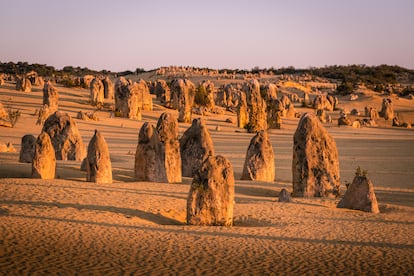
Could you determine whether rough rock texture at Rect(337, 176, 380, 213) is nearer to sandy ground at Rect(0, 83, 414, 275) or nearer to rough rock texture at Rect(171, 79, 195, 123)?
sandy ground at Rect(0, 83, 414, 275)

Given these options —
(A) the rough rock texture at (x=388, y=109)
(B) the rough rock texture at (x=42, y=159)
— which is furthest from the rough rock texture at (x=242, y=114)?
(B) the rough rock texture at (x=42, y=159)

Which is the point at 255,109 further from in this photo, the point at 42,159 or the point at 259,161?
the point at 42,159

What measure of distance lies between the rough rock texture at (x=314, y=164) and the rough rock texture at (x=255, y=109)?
70.2 ft

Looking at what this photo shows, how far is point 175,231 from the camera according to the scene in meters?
8.92

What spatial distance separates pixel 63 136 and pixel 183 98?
21.3m

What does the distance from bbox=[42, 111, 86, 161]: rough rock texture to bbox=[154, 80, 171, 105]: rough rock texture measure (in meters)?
27.3

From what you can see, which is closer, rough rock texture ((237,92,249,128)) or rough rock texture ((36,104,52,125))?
rough rock texture ((36,104,52,125))

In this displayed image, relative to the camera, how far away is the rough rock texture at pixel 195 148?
52.2ft

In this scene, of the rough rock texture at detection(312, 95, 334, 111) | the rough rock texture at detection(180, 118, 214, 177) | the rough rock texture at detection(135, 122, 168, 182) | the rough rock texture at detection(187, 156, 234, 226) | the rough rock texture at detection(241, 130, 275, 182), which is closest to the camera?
the rough rock texture at detection(187, 156, 234, 226)

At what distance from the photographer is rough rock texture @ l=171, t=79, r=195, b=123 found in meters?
36.9

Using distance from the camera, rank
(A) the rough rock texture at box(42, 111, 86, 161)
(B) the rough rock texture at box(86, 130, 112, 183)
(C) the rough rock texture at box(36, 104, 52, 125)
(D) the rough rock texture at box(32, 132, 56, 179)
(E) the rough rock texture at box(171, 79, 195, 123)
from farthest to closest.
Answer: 1. (E) the rough rock texture at box(171, 79, 195, 123)
2. (C) the rough rock texture at box(36, 104, 52, 125)
3. (A) the rough rock texture at box(42, 111, 86, 161)
4. (B) the rough rock texture at box(86, 130, 112, 183)
5. (D) the rough rock texture at box(32, 132, 56, 179)

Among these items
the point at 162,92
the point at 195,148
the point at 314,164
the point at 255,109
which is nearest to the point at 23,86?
the point at 162,92

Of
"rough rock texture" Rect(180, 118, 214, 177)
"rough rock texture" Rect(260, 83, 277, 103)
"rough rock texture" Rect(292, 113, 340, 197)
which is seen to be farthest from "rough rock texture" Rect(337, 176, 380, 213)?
"rough rock texture" Rect(260, 83, 277, 103)

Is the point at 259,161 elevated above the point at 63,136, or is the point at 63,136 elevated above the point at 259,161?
the point at 63,136
